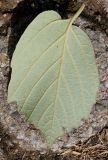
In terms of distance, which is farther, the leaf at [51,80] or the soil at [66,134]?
the soil at [66,134]

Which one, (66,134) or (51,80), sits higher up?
(51,80)

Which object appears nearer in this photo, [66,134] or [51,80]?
[51,80]

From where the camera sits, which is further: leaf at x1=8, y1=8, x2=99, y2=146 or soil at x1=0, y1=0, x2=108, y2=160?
soil at x1=0, y1=0, x2=108, y2=160

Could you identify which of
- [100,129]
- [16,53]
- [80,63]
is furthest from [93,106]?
[16,53]
